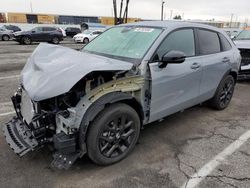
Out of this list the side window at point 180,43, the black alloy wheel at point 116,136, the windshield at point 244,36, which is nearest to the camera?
the black alloy wheel at point 116,136

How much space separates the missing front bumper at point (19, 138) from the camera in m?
2.81

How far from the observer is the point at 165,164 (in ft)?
10.7

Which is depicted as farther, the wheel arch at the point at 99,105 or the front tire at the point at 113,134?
the front tire at the point at 113,134

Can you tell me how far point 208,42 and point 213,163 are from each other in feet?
7.17

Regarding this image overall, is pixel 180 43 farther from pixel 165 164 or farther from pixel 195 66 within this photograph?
pixel 165 164

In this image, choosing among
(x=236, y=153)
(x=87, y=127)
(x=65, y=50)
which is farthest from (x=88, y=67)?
(x=236, y=153)

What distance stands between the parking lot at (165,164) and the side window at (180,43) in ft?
4.31

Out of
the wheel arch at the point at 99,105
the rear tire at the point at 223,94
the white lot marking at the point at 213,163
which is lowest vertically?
the white lot marking at the point at 213,163

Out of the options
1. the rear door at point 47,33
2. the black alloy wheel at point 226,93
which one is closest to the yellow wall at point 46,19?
the rear door at point 47,33

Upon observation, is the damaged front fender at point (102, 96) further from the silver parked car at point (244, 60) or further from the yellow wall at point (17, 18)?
the yellow wall at point (17, 18)

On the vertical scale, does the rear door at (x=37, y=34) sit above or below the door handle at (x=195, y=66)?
below

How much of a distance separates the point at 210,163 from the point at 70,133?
6.13ft

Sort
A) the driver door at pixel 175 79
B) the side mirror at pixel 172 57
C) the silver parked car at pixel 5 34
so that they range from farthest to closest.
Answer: the silver parked car at pixel 5 34 < the driver door at pixel 175 79 < the side mirror at pixel 172 57

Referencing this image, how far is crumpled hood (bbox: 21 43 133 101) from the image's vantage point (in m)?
2.63
